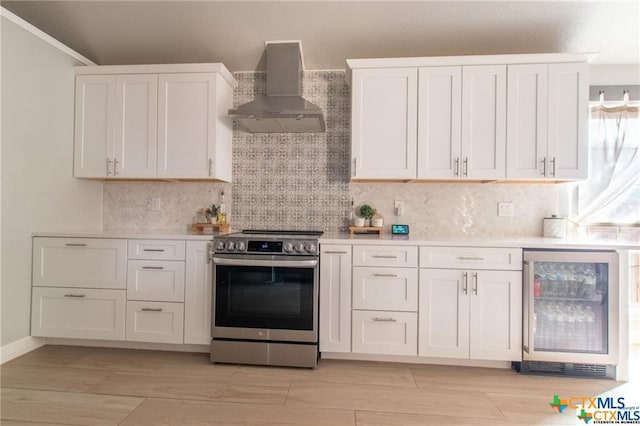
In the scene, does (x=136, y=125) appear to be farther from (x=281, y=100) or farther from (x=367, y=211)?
(x=367, y=211)

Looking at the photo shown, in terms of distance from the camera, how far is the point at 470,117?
8.36 feet

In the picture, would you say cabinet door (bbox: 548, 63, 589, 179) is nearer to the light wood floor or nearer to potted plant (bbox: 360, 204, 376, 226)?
potted plant (bbox: 360, 204, 376, 226)

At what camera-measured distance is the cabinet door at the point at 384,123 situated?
2.59 meters

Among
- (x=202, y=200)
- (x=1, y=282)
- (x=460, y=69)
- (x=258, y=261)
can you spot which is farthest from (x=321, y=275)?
(x=1, y=282)

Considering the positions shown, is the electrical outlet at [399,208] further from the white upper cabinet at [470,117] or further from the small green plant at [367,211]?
the white upper cabinet at [470,117]

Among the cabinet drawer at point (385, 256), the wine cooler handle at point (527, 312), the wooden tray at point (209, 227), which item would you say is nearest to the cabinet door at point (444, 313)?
the cabinet drawer at point (385, 256)

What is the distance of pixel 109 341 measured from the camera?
2648 millimetres

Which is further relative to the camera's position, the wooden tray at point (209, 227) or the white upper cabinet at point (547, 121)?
the wooden tray at point (209, 227)

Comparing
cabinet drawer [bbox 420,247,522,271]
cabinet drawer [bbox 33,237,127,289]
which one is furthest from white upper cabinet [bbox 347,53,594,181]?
cabinet drawer [bbox 33,237,127,289]

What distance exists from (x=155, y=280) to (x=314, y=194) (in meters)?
1.52

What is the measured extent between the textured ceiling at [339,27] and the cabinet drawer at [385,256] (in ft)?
5.63

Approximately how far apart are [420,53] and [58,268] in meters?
3.50

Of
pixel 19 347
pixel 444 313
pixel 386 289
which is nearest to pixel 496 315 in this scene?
pixel 444 313

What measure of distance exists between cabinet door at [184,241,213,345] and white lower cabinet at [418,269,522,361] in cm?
161
